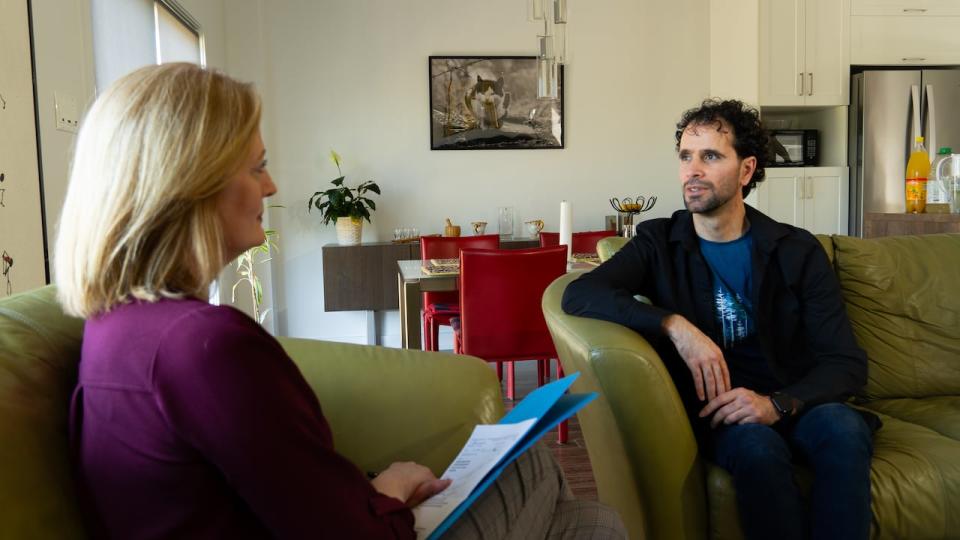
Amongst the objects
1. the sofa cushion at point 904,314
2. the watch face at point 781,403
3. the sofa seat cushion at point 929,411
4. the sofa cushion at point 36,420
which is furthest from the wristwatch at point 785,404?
the sofa cushion at point 36,420

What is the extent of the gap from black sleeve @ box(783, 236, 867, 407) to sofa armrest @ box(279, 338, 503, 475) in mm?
753

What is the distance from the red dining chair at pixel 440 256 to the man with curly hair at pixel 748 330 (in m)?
1.99

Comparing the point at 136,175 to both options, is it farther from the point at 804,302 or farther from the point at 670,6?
the point at 670,6

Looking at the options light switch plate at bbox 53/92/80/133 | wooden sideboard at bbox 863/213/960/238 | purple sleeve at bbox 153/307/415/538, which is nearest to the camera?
purple sleeve at bbox 153/307/415/538

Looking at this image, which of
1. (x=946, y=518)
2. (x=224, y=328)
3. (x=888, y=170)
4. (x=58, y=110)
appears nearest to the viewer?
(x=224, y=328)

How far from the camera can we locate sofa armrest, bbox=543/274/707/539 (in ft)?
4.99

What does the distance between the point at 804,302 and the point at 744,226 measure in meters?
0.25

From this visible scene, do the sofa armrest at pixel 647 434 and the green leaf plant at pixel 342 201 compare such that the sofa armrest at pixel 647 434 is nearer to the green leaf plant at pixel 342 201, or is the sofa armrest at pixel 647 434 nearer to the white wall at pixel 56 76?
the white wall at pixel 56 76

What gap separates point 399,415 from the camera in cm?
138

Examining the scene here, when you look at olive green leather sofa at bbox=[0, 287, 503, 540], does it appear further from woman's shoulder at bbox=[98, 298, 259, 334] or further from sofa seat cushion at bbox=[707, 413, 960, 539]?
sofa seat cushion at bbox=[707, 413, 960, 539]

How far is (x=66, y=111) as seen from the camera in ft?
8.30

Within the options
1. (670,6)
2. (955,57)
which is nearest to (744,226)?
(670,6)

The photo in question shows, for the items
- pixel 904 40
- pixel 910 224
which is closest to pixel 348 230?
pixel 910 224

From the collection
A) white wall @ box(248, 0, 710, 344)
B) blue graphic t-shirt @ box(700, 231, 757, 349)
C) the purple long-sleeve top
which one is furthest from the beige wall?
the purple long-sleeve top
